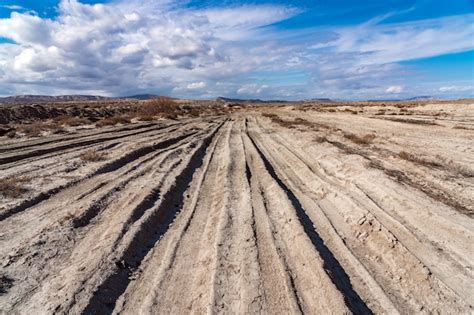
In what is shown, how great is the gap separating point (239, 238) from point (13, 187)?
7.00 meters

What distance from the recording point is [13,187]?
9.87 m

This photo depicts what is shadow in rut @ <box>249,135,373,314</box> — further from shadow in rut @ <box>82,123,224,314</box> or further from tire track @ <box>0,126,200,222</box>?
tire track @ <box>0,126,200,222</box>

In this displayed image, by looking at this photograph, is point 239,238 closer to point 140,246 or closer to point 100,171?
point 140,246

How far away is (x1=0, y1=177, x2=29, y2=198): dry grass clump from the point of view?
936cm

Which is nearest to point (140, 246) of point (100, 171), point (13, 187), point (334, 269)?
point (334, 269)

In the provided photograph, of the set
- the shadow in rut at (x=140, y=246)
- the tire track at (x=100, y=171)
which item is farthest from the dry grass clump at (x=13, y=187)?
the shadow in rut at (x=140, y=246)

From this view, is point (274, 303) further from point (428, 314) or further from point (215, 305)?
point (428, 314)

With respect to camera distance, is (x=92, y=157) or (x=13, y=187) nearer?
(x=13, y=187)

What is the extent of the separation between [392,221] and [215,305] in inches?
185

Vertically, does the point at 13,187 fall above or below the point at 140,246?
above

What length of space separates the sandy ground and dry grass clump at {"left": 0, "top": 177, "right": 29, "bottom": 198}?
303 mm

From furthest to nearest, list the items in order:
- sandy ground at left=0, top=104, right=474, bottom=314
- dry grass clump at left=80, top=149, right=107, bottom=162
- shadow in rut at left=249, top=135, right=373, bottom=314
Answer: dry grass clump at left=80, top=149, right=107, bottom=162 → sandy ground at left=0, top=104, right=474, bottom=314 → shadow in rut at left=249, top=135, right=373, bottom=314

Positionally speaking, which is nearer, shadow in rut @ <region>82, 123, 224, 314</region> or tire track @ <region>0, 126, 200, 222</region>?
shadow in rut @ <region>82, 123, 224, 314</region>

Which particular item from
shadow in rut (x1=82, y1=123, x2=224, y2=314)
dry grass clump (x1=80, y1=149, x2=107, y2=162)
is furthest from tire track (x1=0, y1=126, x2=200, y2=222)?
shadow in rut (x1=82, y1=123, x2=224, y2=314)
